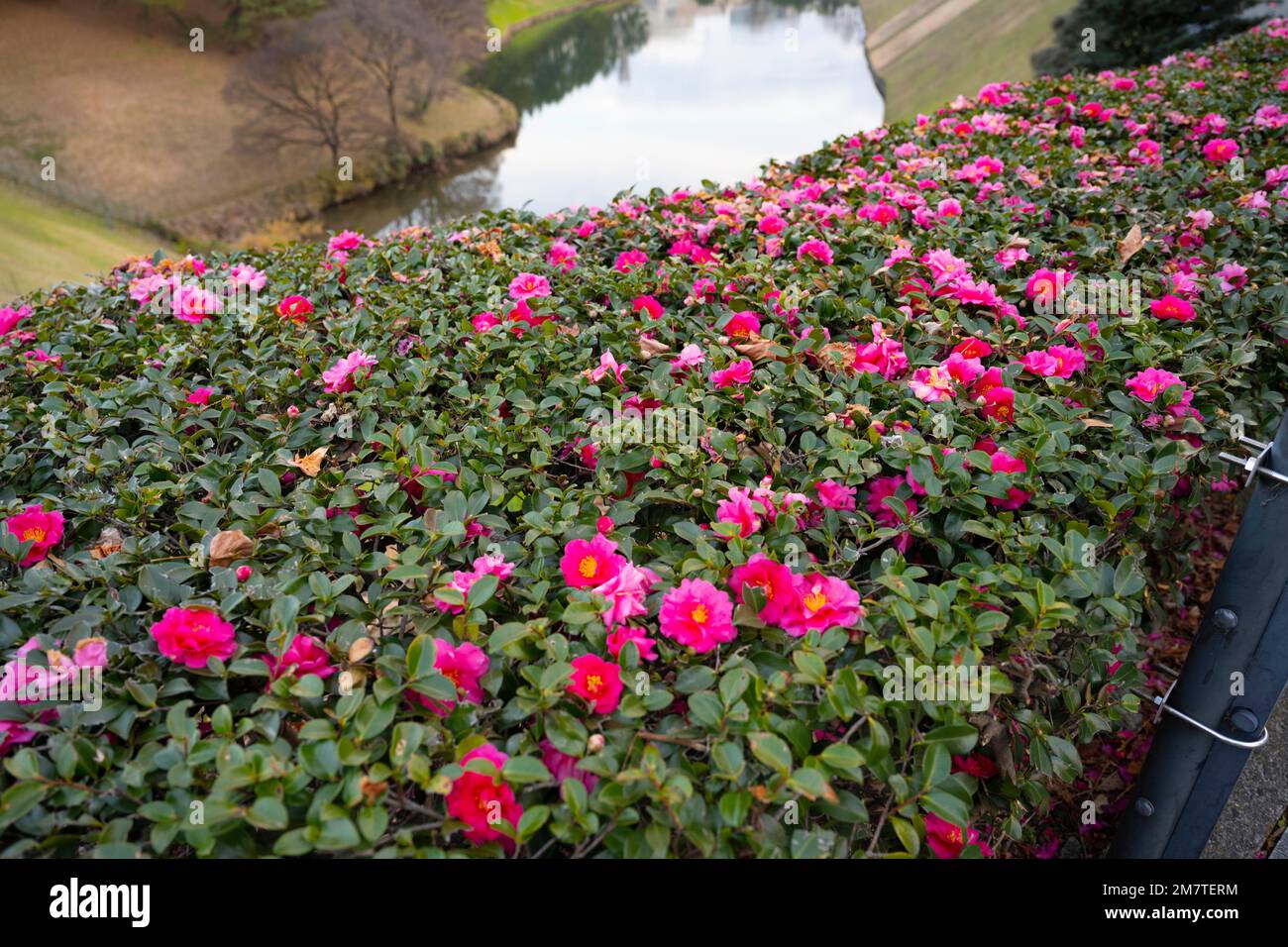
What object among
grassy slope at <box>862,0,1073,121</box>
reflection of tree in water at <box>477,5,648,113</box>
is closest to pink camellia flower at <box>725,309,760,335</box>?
grassy slope at <box>862,0,1073,121</box>

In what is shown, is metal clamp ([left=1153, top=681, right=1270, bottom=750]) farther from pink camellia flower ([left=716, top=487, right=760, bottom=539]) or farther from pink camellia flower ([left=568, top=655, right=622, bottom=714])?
pink camellia flower ([left=568, top=655, right=622, bottom=714])

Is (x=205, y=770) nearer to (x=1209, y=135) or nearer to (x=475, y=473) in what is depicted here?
(x=475, y=473)

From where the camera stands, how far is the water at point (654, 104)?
1342 cm

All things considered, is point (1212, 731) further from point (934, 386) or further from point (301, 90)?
point (301, 90)

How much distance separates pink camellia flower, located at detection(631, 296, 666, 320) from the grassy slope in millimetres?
13277

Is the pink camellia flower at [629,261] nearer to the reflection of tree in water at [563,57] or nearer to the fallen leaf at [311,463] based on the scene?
the fallen leaf at [311,463]

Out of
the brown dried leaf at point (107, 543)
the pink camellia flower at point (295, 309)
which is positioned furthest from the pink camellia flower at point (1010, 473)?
the pink camellia flower at point (295, 309)

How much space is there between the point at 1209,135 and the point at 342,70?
16.1 meters

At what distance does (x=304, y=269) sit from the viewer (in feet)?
7.58

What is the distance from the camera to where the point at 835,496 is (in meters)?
1.23

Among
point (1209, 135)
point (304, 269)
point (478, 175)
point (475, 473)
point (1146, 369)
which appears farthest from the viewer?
point (478, 175)

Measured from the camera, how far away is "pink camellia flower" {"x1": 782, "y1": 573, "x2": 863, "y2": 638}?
100cm

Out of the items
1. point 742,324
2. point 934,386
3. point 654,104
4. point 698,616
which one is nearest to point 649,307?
point 742,324

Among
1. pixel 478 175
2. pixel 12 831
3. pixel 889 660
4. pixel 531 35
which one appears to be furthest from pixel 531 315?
pixel 531 35
